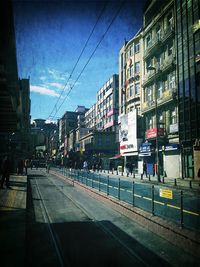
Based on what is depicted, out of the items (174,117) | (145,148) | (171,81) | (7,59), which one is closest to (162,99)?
(171,81)

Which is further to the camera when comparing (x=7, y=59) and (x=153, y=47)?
(x=153, y=47)

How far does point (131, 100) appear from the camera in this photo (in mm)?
43750

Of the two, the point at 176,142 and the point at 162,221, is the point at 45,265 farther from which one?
the point at 176,142

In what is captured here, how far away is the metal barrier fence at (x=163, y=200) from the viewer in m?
8.50

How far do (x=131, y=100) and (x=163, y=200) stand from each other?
3500 cm

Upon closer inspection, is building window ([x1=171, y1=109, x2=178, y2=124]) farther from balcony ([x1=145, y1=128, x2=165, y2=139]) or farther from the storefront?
the storefront

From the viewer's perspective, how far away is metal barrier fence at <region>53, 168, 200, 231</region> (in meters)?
8.50

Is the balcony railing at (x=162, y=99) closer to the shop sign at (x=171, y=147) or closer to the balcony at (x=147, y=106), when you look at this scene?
the balcony at (x=147, y=106)

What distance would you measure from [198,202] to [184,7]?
25094 millimetres

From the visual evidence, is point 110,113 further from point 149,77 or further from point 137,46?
point 149,77

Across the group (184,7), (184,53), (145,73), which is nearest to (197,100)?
(184,53)

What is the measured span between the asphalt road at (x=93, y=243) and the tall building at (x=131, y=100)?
28.6 metres

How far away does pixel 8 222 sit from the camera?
820 cm

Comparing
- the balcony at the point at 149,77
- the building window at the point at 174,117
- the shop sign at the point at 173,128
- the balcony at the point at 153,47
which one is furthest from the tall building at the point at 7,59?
the balcony at the point at 153,47
